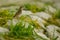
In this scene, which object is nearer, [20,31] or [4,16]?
[20,31]

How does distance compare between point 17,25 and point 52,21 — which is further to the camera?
point 52,21

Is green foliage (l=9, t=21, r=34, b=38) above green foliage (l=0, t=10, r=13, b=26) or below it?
below

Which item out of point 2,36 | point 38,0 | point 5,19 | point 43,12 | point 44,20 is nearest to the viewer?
point 2,36

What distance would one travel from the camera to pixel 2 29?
457cm

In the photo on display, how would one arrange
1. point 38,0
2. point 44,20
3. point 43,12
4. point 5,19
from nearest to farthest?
point 5,19, point 44,20, point 43,12, point 38,0

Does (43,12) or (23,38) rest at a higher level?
(43,12)

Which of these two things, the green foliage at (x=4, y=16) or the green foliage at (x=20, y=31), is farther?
the green foliage at (x=4, y=16)

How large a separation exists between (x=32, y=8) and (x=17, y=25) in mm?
2057

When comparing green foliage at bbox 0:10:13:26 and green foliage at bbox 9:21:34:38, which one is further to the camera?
green foliage at bbox 0:10:13:26

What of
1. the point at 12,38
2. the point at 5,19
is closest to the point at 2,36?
the point at 12,38

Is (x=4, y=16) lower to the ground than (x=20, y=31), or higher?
higher

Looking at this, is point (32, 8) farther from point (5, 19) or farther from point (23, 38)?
point (23, 38)

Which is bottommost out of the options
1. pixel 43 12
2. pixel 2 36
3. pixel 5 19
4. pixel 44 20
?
pixel 2 36

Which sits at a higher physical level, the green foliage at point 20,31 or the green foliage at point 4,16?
the green foliage at point 4,16
